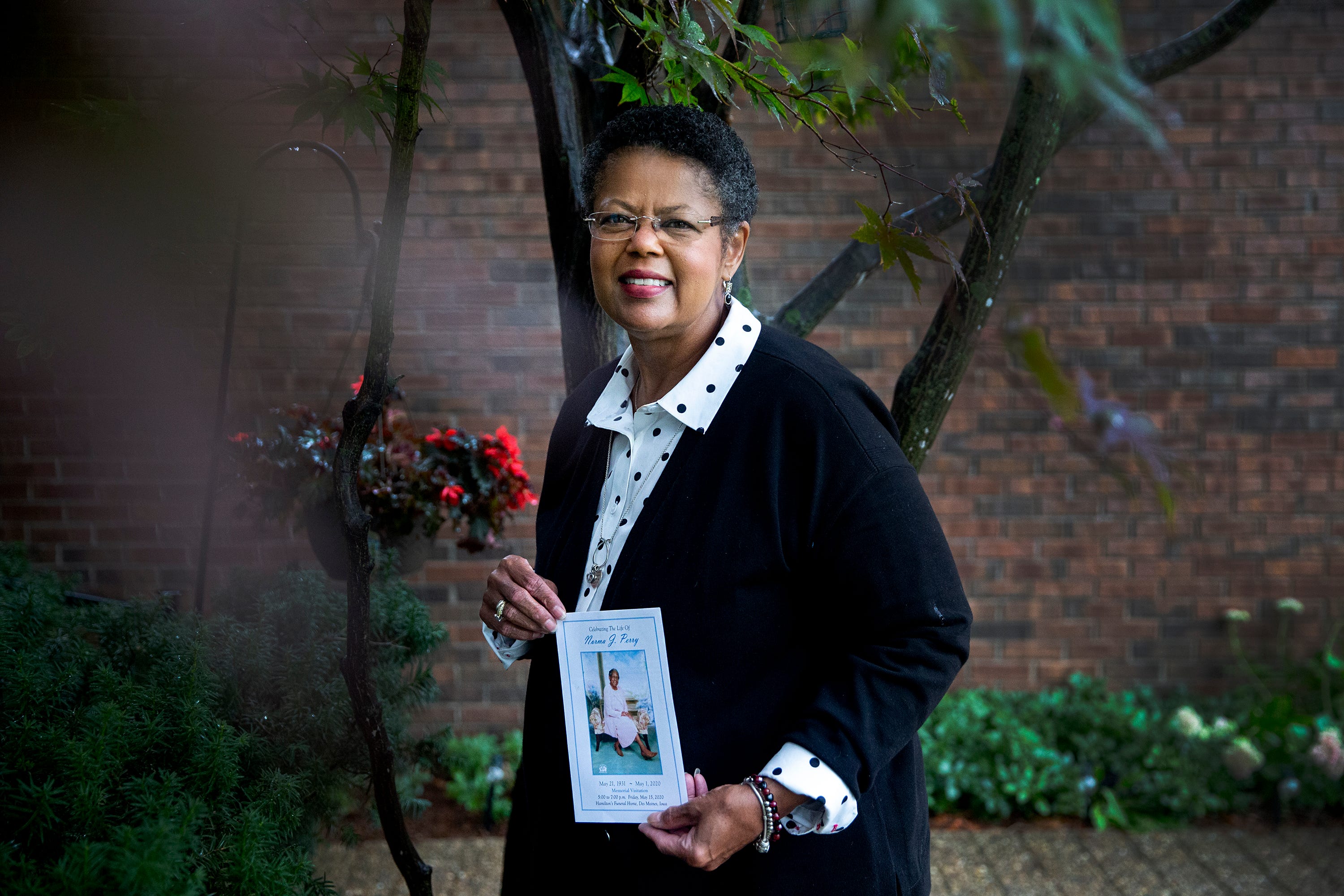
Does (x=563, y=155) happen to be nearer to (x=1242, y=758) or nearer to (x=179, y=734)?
(x=179, y=734)

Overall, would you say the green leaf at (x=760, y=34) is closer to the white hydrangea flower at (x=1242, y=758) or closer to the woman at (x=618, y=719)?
the woman at (x=618, y=719)

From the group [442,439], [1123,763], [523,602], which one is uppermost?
[442,439]

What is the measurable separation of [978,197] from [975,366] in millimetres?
1736

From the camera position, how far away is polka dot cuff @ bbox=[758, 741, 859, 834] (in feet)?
4.22

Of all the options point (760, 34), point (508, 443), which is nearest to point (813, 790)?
point (760, 34)

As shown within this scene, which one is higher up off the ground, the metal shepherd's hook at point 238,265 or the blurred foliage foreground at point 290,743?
the metal shepherd's hook at point 238,265

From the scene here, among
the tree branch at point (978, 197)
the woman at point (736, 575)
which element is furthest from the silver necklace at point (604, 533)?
the tree branch at point (978, 197)

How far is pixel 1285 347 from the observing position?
3973 millimetres

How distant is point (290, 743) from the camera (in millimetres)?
1954

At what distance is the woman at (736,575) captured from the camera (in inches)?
52.4

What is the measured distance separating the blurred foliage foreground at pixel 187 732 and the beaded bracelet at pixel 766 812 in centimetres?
65

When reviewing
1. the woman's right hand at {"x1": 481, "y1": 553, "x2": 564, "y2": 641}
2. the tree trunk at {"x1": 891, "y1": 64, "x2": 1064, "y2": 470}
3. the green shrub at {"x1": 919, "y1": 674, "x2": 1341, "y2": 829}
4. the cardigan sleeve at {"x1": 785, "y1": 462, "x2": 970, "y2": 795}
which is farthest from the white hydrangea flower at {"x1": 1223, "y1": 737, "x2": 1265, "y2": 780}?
the woman's right hand at {"x1": 481, "y1": 553, "x2": 564, "y2": 641}

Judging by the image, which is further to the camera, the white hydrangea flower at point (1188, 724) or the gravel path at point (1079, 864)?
the white hydrangea flower at point (1188, 724)

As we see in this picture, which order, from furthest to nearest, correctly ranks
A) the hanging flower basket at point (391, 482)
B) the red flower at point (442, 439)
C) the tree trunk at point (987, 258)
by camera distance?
1. the red flower at point (442, 439)
2. the hanging flower basket at point (391, 482)
3. the tree trunk at point (987, 258)
